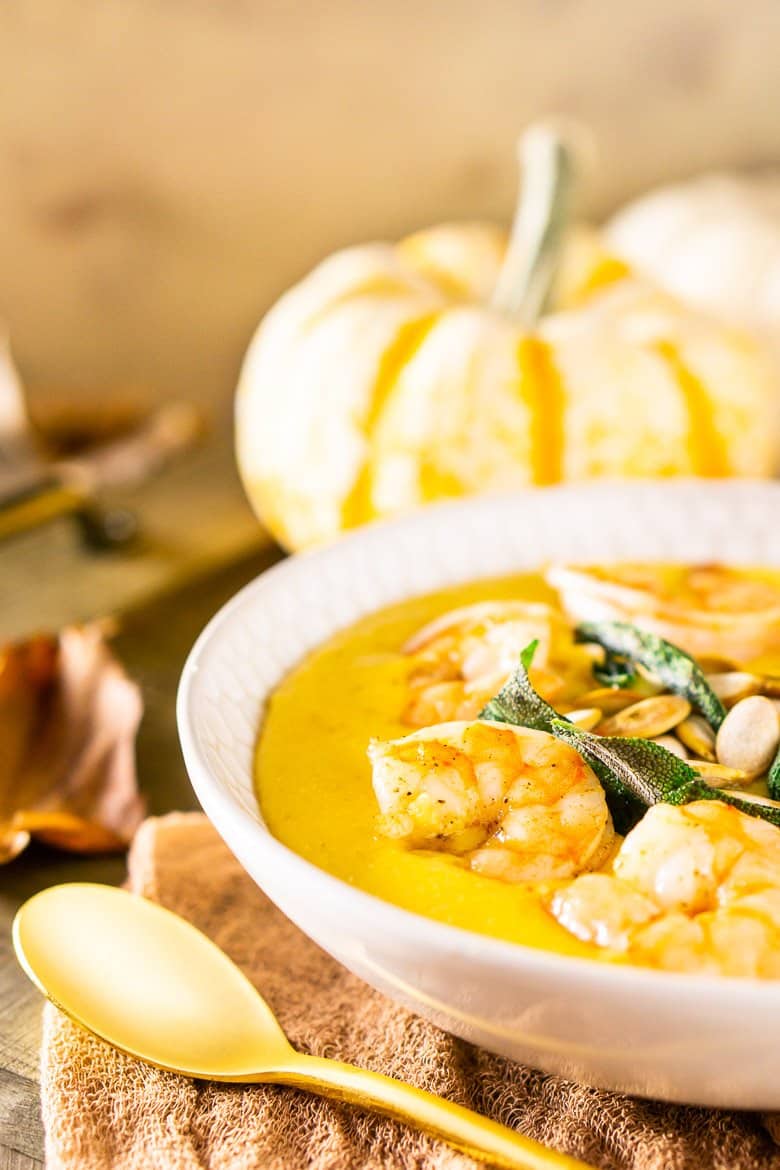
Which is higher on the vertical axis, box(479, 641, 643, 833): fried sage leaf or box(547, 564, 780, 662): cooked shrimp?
box(479, 641, 643, 833): fried sage leaf

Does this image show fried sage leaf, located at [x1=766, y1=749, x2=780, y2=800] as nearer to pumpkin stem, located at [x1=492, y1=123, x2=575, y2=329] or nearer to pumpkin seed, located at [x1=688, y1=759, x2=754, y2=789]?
pumpkin seed, located at [x1=688, y1=759, x2=754, y2=789]

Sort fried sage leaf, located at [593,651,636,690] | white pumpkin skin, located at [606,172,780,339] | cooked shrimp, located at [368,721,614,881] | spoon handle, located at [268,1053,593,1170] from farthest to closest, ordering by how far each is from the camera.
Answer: white pumpkin skin, located at [606,172,780,339] → fried sage leaf, located at [593,651,636,690] → cooked shrimp, located at [368,721,614,881] → spoon handle, located at [268,1053,593,1170]

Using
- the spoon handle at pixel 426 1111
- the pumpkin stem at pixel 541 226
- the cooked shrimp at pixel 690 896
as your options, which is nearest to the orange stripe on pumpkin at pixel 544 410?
the pumpkin stem at pixel 541 226

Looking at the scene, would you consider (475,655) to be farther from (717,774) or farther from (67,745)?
(67,745)

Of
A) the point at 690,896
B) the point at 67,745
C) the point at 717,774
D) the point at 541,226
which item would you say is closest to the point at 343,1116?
the point at 690,896

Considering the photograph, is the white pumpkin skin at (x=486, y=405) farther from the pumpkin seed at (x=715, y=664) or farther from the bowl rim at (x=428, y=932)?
the bowl rim at (x=428, y=932)

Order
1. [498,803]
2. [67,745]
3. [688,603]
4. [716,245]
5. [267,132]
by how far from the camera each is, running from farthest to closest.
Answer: [267,132]
[716,245]
[67,745]
[688,603]
[498,803]

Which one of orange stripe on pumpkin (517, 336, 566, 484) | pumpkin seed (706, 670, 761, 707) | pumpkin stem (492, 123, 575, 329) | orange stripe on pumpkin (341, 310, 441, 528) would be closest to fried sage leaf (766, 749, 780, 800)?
pumpkin seed (706, 670, 761, 707)
